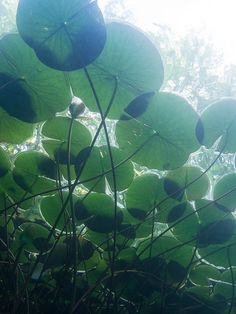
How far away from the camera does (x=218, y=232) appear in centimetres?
79

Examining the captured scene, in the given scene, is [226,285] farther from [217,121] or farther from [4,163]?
[4,163]

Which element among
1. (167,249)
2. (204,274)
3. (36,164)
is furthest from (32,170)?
(204,274)

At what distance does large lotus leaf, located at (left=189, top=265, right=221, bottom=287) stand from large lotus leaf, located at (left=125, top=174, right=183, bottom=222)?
0.18 meters

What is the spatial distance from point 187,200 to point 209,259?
0.61 feet

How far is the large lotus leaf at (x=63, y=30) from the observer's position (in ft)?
1.89

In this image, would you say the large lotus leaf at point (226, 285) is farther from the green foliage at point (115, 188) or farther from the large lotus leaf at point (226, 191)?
the large lotus leaf at point (226, 191)

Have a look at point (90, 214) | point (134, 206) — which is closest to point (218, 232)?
point (134, 206)

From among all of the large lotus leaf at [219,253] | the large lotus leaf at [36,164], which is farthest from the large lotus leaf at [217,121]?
the large lotus leaf at [36,164]

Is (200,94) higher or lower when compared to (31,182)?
lower

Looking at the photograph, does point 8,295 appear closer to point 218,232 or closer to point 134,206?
point 134,206

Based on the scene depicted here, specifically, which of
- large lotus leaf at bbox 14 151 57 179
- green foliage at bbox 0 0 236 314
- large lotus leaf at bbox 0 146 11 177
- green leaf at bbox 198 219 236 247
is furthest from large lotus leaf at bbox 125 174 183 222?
large lotus leaf at bbox 0 146 11 177

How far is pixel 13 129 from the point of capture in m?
0.80

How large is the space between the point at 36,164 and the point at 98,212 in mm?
205

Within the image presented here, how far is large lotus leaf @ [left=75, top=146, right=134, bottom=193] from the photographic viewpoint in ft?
2.52
